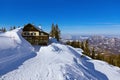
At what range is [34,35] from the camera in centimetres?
5231

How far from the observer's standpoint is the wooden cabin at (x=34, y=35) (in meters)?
50.6

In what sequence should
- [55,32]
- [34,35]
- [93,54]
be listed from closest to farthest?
[34,35] < [93,54] < [55,32]

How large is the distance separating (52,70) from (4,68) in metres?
6.57

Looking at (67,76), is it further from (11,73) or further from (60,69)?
(11,73)

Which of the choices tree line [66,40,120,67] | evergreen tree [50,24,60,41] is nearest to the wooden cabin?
tree line [66,40,120,67]

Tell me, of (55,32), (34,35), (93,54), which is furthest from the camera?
(55,32)

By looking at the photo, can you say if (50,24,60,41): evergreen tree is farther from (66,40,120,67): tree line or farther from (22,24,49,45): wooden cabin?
(22,24,49,45): wooden cabin

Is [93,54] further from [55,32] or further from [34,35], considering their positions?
A: [34,35]

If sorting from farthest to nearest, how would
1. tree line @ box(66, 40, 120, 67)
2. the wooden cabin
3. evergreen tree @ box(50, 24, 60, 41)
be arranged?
Answer: evergreen tree @ box(50, 24, 60, 41)
tree line @ box(66, 40, 120, 67)
the wooden cabin

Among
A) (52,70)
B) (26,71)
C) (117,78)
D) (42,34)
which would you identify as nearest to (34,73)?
(26,71)

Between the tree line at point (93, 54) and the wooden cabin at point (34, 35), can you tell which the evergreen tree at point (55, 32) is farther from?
the wooden cabin at point (34, 35)

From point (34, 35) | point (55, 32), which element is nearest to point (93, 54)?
point (55, 32)

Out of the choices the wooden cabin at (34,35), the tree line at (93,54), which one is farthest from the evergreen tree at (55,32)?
the wooden cabin at (34,35)

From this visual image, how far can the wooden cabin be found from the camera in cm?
5064
